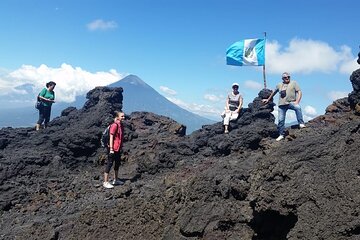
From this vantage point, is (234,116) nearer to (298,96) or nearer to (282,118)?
(282,118)

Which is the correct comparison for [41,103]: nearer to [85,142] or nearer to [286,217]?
[85,142]

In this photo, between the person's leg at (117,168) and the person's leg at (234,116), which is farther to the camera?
the person's leg at (234,116)

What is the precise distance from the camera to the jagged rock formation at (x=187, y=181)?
20.7 feet

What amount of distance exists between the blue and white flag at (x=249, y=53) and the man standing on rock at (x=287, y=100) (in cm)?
547

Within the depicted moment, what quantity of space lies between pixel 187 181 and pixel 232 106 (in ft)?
29.2

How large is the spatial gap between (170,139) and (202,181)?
36.3 feet

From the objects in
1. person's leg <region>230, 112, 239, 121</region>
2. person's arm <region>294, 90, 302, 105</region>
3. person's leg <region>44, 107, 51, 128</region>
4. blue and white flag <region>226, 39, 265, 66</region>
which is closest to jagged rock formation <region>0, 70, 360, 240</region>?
person's leg <region>230, 112, 239, 121</region>

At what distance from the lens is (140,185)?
13852 mm

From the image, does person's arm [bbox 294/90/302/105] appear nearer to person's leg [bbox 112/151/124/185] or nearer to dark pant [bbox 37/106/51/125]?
person's leg [bbox 112/151/124/185]

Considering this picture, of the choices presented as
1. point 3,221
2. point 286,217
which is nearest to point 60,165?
point 3,221

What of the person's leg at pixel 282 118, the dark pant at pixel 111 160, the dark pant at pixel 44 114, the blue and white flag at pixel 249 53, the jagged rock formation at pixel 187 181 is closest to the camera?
the jagged rock formation at pixel 187 181

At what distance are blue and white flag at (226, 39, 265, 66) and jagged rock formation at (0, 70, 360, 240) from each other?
3.24m

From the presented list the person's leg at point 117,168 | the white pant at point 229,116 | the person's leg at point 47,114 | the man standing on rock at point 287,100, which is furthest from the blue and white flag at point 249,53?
the person's leg at point 47,114

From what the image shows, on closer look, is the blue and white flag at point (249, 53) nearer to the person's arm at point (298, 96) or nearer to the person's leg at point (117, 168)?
the person's arm at point (298, 96)
